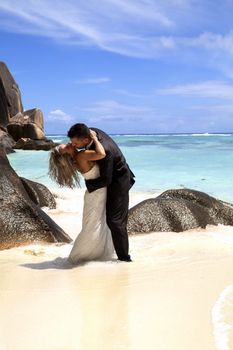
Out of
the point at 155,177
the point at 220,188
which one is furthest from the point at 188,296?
the point at 155,177

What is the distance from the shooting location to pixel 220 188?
15.5 metres

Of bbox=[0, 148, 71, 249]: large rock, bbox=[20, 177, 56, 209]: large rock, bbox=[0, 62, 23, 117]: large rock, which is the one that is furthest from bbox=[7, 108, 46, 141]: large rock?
bbox=[0, 148, 71, 249]: large rock

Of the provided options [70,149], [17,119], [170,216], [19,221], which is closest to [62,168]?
[70,149]

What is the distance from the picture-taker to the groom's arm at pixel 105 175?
187 inches

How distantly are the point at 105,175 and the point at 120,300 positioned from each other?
136 cm

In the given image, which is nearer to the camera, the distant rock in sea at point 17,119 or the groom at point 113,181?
the groom at point 113,181

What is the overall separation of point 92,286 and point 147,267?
79 cm

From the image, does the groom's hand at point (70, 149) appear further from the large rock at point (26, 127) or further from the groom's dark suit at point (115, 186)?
the large rock at point (26, 127)

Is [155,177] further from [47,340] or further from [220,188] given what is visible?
[47,340]

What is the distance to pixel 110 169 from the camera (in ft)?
15.7

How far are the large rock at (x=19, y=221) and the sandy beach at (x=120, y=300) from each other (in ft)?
0.56

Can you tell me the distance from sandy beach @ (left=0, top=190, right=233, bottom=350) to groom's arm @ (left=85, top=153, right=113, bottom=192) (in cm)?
78

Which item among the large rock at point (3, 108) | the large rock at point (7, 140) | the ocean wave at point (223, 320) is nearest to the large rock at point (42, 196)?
the ocean wave at point (223, 320)

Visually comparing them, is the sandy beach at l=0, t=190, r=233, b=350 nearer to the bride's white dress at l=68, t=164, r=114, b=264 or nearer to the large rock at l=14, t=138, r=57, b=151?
the bride's white dress at l=68, t=164, r=114, b=264
